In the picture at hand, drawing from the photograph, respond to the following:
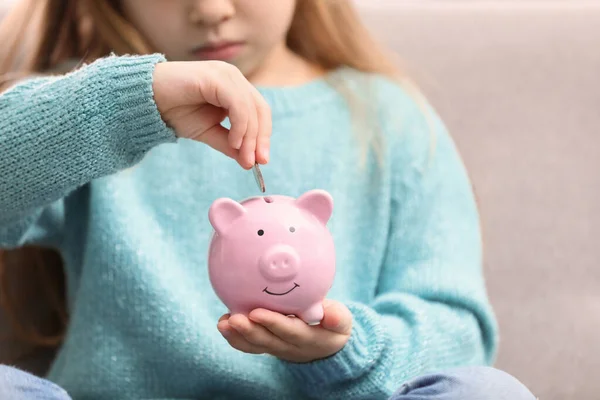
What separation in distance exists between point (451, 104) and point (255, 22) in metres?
0.34

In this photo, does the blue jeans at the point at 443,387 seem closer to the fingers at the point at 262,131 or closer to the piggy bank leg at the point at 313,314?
the piggy bank leg at the point at 313,314

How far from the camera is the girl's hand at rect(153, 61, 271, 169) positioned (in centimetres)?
57

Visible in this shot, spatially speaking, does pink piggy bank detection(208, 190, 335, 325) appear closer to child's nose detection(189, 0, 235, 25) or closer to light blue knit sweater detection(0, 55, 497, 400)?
light blue knit sweater detection(0, 55, 497, 400)

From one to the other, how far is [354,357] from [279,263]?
168 mm

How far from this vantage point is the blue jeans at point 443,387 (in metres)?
0.56

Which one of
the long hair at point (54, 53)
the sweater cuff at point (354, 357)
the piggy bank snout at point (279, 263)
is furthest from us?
the long hair at point (54, 53)

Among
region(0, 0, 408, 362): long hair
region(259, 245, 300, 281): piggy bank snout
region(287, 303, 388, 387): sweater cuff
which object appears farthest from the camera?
region(0, 0, 408, 362): long hair

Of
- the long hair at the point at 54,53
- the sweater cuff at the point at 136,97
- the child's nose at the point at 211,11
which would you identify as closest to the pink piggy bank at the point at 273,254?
the sweater cuff at the point at 136,97

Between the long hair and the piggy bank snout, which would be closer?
the piggy bank snout

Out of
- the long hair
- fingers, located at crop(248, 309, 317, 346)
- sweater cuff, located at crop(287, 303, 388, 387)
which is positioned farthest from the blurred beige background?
fingers, located at crop(248, 309, 317, 346)

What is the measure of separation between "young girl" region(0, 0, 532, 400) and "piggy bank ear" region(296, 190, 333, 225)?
0.16 feet

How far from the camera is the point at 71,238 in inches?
31.2

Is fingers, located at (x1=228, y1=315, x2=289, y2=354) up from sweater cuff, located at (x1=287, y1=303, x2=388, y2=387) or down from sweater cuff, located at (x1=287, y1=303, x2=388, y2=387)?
up

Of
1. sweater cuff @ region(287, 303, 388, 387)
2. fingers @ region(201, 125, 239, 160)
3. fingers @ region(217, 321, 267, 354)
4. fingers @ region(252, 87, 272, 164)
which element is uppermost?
fingers @ region(252, 87, 272, 164)
